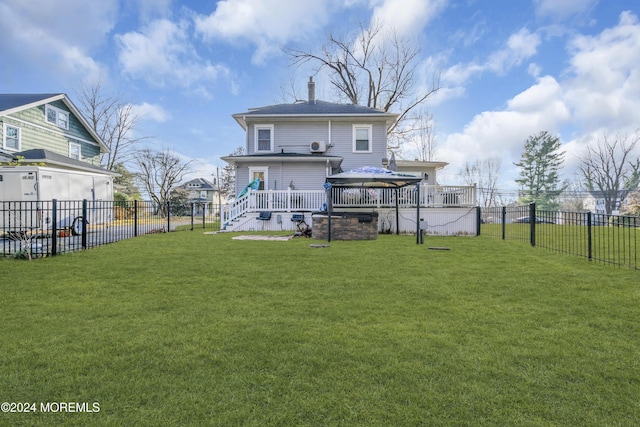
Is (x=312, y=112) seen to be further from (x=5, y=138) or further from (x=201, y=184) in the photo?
(x=201, y=184)

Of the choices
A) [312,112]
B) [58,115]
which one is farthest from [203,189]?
[312,112]

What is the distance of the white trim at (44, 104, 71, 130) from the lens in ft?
67.4

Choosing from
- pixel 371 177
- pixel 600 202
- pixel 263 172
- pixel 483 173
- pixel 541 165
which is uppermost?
pixel 541 165

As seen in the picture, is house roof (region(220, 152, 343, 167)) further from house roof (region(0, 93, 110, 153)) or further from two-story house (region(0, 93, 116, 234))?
house roof (region(0, 93, 110, 153))

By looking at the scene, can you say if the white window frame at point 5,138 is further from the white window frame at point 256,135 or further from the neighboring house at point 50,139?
the white window frame at point 256,135

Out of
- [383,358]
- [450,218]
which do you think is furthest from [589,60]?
[383,358]

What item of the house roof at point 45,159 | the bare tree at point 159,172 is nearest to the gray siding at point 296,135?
the house roof at point 45,159

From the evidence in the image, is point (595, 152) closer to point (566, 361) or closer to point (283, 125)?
point (283, 125)

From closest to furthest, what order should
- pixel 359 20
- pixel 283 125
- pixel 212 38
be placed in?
pixel 212 38 < pixel 283 125 < pixel 359 20

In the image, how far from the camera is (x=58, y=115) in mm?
21531

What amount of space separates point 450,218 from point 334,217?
523 cm

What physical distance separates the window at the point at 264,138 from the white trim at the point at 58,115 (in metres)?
13.4

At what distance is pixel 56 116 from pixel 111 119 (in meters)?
12.1

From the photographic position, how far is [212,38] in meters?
17.8
